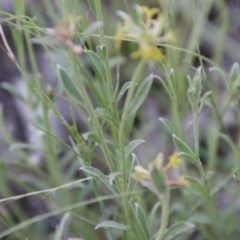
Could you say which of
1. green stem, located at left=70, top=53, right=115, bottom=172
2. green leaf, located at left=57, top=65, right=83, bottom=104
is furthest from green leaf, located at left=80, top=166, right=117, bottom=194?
green leaf, located at left=57, top=65, right=83, bottom=104

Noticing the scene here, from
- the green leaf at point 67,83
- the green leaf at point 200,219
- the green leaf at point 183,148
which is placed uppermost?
the green leaf at point 67,83

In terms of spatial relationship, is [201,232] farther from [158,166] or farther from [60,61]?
[158,166]

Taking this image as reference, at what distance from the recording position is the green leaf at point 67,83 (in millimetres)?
882

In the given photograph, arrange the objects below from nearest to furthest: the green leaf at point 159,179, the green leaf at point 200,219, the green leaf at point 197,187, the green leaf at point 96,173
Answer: the green leaf at point 159,179 < the green leaf at point 96,173 < the green leaf at point 197,187 < the green leaf at point 200,219

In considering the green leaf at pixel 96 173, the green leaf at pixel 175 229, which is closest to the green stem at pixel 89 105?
the green leaf at pixel 96 173

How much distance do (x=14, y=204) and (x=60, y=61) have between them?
0.32 m

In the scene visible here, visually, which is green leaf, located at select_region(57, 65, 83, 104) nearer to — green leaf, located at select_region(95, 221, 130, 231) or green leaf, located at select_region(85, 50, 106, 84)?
green leaf, located at select_region(85, 50, 106, 84)

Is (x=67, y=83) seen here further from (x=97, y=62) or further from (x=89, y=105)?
(x=89, y=105)

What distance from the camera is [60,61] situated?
4.25 feet

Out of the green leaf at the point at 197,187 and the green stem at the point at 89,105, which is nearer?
the green stem at the point at 89,105

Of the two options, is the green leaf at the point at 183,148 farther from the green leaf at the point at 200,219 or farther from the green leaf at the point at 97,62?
the green leaf at the point at 200,219

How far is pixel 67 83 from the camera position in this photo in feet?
2.93

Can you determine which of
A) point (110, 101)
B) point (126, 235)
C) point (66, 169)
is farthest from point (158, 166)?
point (66, 169)

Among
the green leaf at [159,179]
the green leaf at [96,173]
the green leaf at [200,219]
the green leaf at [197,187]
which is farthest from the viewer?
the green leaf at [200,219]
